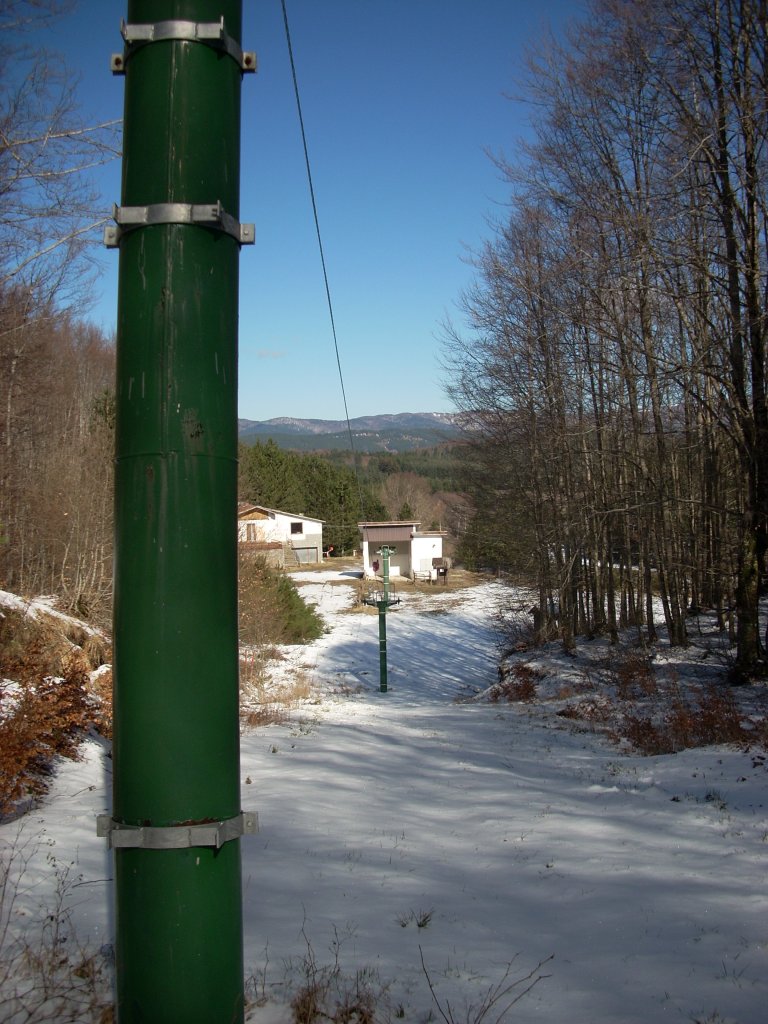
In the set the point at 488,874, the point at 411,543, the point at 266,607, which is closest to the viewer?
the point at 488,874

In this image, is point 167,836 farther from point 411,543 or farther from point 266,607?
point 411,543

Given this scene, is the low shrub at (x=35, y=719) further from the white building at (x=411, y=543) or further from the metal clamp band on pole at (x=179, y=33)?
the white building at (x=411, y=543)

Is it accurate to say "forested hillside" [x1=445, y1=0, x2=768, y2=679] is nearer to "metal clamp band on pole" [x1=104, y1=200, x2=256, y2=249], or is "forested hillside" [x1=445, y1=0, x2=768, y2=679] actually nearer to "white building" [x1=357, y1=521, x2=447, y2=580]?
"metal clamp band on pole" [x1=104, y1=200, x2=256, y2=249]

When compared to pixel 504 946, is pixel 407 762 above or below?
below

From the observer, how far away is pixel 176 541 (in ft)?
5.93

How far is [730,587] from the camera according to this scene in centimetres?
1403

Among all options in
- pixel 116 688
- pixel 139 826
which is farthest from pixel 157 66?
pixel 139 826

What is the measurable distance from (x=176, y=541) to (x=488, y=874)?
4230 millimetres

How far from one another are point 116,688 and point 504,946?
2.91m

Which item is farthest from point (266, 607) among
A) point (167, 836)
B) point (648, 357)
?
point (167, 836)

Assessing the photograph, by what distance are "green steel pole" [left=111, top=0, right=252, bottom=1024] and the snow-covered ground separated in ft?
4.45

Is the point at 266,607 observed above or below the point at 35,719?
below

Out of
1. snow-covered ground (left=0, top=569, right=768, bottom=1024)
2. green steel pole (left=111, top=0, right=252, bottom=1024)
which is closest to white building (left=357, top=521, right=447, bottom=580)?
snow-covered ground (left=0, top=569, right=768, bottom=1024)

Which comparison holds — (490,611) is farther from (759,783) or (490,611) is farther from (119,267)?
(119,267)
